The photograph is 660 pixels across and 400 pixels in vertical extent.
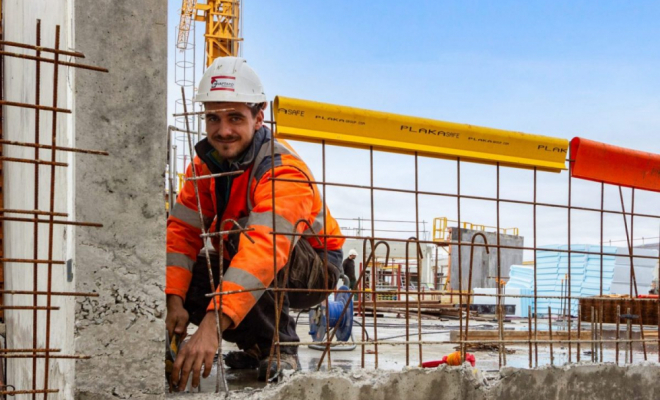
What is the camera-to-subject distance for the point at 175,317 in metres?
3.57

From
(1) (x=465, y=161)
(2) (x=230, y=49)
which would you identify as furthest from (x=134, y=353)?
(2) (x=230, y=49)

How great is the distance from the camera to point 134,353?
9.17 ft

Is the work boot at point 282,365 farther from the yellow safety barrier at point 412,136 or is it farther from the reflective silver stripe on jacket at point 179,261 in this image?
the yellow safety barrier at point 412,136

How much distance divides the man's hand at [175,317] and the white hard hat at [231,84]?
108 cm

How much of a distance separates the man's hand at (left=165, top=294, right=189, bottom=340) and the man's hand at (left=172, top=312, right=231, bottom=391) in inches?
16.7

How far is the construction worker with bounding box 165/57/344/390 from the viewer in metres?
3.50

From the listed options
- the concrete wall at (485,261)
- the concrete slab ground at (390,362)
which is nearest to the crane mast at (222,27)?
the concrete wall at (485,261)

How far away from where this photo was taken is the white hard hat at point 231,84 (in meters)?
3.84

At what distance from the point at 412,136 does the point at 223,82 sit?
3.57 ft

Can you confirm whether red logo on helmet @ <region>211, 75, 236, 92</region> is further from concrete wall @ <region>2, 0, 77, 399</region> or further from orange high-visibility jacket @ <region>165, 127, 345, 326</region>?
concrete wall @ <region>2, 0, 77, 399</region>

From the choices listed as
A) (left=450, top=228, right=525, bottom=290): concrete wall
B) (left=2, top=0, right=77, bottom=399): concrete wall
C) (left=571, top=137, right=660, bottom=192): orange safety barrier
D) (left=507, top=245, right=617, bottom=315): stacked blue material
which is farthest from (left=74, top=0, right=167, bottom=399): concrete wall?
(left=450, top=228, right=525, bottom=290): concrete wall

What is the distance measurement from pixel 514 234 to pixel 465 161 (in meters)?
28.3

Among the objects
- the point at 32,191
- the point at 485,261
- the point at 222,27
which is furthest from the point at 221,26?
the point at 32,191

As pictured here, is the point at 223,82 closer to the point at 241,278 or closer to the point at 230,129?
the point at 230,129
